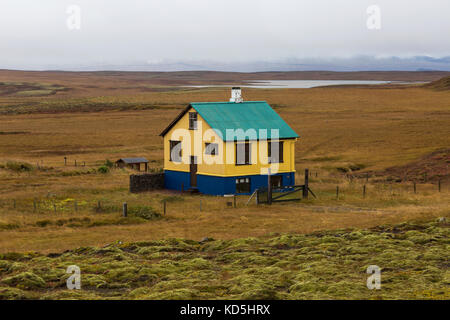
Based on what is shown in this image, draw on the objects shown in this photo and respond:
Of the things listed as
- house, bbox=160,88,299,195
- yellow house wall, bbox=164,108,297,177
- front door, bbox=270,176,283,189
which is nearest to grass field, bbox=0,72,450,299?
house, bbox=160,88,299,195

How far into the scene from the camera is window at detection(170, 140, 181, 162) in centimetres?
4175

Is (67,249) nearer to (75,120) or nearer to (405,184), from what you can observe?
(405,184)

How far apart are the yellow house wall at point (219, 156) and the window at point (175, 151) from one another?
0.84 feet

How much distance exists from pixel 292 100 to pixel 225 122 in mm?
97384

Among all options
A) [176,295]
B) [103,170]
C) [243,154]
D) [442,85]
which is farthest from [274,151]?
[442,85]

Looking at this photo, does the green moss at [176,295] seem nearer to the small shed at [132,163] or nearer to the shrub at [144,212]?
the shrub at [144,212]

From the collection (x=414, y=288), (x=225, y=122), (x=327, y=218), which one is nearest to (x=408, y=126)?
(x=225, y=122)

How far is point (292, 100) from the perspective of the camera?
135750 mm

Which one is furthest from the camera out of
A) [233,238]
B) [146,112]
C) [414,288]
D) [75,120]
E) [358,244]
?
[146,112]

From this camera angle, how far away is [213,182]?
39.3 m

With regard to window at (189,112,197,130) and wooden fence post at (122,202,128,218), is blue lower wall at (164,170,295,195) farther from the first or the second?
wooden fence post at (122,202,128,218)

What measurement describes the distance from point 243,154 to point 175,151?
16.2ft
